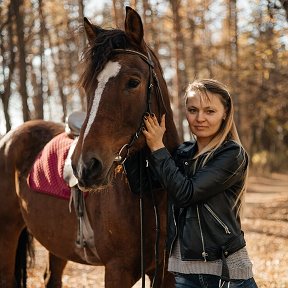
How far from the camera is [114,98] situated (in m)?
2.32

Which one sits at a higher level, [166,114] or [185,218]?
[166,114]

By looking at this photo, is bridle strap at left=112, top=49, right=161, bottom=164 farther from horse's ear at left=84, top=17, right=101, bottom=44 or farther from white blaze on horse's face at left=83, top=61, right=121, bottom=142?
horse's ear at left=84, top=17, right=101, bottom=44

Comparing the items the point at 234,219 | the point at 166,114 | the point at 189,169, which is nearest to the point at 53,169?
the point at 166,114

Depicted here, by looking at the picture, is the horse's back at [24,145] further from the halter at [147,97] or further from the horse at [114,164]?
the halter at [147,97]

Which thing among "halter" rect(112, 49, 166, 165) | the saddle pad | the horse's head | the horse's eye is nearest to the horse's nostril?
the horse's head

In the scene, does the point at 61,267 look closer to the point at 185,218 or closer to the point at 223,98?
the point at 185,218

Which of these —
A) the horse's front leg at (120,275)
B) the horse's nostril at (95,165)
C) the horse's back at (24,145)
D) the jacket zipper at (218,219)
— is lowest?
the horse's front leg at (120,275)

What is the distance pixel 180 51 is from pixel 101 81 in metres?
16.3

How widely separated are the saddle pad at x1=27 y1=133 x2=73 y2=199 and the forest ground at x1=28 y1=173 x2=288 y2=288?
2.13 meters

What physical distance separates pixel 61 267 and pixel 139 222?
A: 7.48ft

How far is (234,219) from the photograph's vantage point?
7.48ft

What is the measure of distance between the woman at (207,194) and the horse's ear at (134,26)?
43 cm

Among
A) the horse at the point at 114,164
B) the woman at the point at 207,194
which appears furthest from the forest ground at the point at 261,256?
the woman at the point at 207,194

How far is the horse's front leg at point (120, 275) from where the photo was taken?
2688 millimetres
